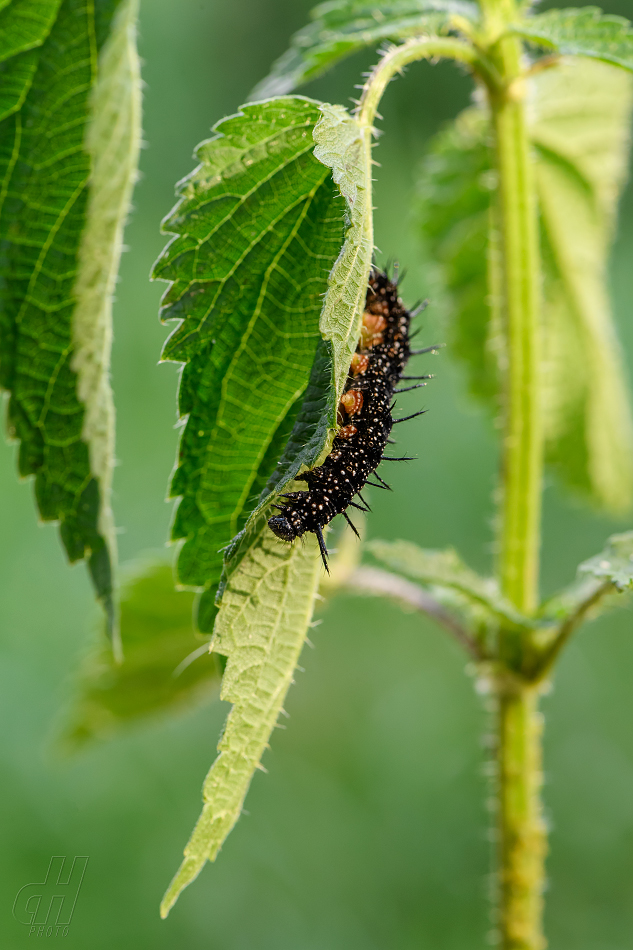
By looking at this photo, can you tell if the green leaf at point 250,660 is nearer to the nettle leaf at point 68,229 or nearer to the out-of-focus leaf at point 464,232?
the nettle leaf at point 68,229

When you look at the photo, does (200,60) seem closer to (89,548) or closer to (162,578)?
(162,578)

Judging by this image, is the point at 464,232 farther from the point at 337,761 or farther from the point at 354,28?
the point at 337,761

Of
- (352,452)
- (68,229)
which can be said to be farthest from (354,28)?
(352,452)

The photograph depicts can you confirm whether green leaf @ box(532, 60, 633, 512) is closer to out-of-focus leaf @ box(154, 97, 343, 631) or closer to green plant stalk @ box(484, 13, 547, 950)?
green plant stalk @ box(484, 13, 547, 950)

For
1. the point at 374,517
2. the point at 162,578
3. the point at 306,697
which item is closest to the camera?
the point at 162,578

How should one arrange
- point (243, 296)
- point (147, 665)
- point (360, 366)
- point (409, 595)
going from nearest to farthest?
point (243, 296) < point (360, 366) < point (409, 595) < point (147, 665)

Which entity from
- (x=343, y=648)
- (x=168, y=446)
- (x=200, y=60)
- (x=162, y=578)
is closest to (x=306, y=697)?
(x=343, y=648)

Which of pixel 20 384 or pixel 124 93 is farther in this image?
pixel 20 384
